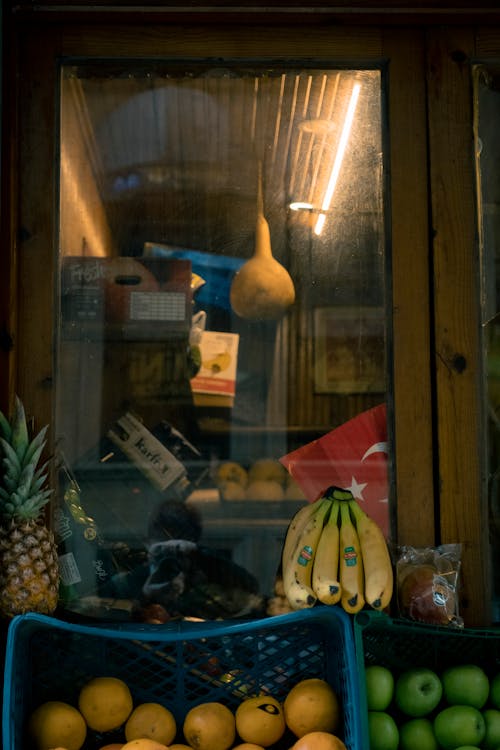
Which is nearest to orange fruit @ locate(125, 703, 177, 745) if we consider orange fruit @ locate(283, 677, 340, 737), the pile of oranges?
the pile of oranges

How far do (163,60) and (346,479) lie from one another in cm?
175

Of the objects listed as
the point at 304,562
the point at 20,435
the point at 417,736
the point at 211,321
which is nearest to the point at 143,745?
the point at 304,562

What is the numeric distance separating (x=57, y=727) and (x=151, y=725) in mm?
278

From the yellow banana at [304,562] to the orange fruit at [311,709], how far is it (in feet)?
0.83

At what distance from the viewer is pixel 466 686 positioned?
280 centimetres

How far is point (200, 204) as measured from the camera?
4.37m

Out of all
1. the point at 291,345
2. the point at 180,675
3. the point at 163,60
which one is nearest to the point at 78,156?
the point at 163,60

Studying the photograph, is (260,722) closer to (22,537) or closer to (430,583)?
(430,583)

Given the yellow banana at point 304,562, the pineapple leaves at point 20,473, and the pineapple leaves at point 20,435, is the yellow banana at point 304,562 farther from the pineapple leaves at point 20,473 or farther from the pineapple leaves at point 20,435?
the pineapple leaves at point 20,435

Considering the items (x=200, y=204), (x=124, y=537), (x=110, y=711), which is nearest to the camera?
(x=110, y=711)

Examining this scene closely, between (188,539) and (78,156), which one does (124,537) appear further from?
(78,156)

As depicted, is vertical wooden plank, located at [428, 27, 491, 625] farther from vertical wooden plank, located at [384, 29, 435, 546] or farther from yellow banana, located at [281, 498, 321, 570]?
yellow banana, located at [281, 498, 321, 570]

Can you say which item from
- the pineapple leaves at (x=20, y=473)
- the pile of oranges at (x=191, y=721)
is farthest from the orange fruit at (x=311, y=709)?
the pineapple leaves at (x=20, y=473)

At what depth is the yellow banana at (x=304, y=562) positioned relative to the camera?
2764mm
